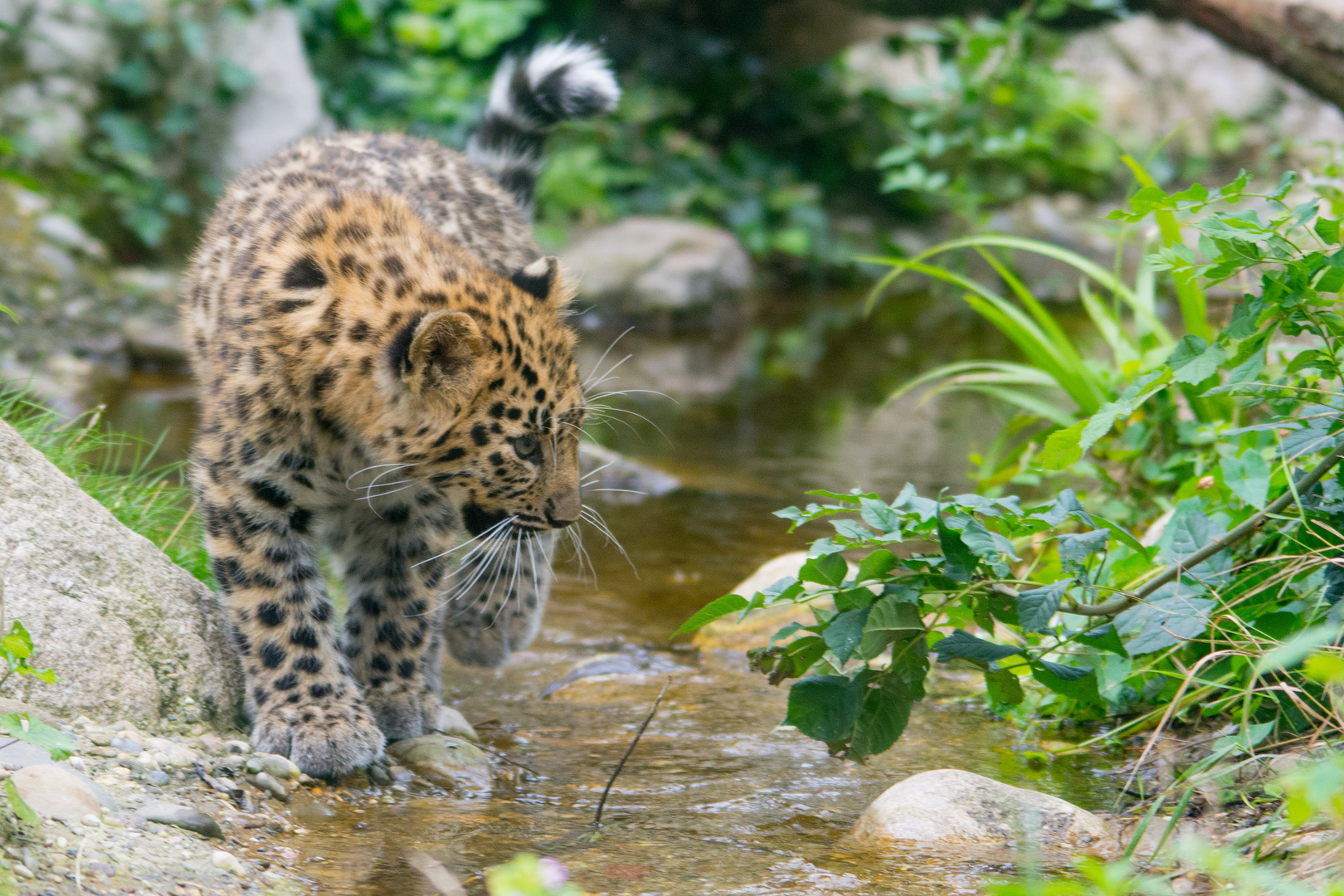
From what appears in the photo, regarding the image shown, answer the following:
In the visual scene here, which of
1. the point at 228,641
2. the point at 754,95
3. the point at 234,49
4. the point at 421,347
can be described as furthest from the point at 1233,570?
the point at 754,95

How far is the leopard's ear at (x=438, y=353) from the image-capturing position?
3168 mm

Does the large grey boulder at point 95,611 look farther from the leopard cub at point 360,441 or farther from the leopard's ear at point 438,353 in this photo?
the leopard's ear at point 438,353

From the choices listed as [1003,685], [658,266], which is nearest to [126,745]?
[1003,685]

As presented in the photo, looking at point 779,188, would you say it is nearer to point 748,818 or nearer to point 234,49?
point 234,49

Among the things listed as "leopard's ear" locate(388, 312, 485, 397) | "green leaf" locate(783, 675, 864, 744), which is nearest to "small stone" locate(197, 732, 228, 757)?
"leopard's ear" locate(388, 312, 485, 397)

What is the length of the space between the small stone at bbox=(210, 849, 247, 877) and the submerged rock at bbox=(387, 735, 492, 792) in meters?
0.83

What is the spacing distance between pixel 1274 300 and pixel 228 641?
277 cm

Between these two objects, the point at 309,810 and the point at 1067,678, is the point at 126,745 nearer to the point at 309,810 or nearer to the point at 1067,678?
the point at 309,810

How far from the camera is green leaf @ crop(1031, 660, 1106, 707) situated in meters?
3.00

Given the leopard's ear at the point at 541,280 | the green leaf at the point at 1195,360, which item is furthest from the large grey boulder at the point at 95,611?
the green leaf at the point at 1195,360

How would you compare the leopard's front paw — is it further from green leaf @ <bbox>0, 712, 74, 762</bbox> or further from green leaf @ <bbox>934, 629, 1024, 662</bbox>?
green leaf @ <bbox>934, 629, 1024, 662</bbox>

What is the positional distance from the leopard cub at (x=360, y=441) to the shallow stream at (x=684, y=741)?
378 millimetres

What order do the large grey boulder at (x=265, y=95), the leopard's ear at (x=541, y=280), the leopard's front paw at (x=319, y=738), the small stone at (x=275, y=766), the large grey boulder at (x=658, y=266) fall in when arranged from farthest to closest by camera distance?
1. the large grey boulder at (x=658, y=266)
2. the large grey boulder at (x=265, y=95)
3. the leopard's ear at (x=541, y=280)
4. the leopard's front paw at (x=319, y=738)
5. the small stone at (x=275, y=766)

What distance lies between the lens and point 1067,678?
9.84 ft
